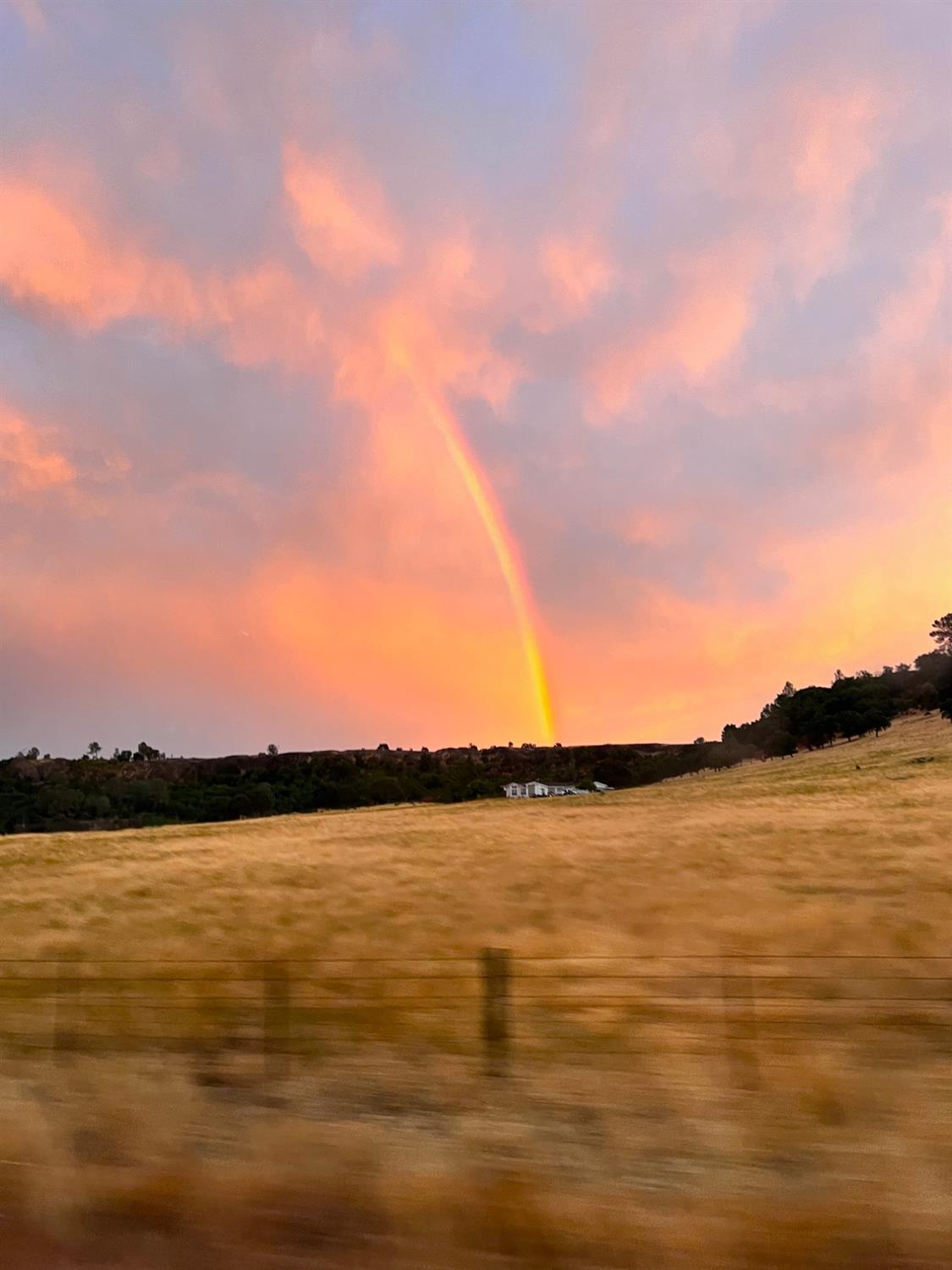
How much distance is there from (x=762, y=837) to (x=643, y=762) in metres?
108

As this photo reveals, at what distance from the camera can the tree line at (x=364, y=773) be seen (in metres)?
104

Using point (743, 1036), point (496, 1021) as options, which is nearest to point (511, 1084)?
point (496, 1021)

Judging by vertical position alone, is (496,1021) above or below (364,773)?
below

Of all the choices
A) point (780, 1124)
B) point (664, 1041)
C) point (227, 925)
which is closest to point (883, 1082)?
point (780, 1124)

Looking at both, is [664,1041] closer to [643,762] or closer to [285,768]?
[643,762]

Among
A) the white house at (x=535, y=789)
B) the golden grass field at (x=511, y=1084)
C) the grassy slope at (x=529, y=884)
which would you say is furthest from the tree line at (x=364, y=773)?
the golden grass field at (x=511, y=1084)

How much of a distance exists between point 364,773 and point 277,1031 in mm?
128209

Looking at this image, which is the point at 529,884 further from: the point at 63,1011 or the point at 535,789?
the point at 535,789

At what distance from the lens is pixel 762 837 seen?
1276 inches

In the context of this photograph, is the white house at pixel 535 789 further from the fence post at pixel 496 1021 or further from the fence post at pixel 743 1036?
the fence post at pixel 496 1021

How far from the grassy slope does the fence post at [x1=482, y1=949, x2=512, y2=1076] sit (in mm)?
7146

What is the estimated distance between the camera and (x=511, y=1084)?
30.8ft

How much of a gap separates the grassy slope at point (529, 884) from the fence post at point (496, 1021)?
715 cm

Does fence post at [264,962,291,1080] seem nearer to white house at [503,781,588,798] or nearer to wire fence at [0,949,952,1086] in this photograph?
wire fence at [0,949,952,1086]
